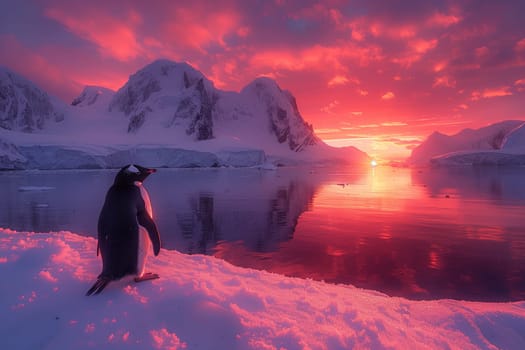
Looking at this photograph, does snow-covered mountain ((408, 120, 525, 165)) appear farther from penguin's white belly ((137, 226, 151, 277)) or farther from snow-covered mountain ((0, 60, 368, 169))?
penguin's white belly ((137, 226, 151, 277))

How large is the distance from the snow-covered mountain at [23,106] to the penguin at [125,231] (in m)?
102

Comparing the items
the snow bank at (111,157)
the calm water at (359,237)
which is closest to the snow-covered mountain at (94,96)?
the snow bank at (111,157)

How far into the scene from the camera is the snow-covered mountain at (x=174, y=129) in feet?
192

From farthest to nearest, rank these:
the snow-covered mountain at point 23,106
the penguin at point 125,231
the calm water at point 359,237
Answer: the snow-covered mountain at point 23,106
the calm water at point 359,237
the penguin at point 125,231

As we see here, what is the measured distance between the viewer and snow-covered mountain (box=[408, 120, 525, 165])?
3282 inches

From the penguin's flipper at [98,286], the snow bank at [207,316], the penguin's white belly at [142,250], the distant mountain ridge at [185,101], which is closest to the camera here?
the snow bank at [207,316]

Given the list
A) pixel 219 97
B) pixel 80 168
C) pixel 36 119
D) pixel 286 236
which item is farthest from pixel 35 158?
pixel 219 97

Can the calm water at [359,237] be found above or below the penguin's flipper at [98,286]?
below

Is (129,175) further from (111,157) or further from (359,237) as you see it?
(111,157)

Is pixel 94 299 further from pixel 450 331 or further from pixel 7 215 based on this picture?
pixel 7 215

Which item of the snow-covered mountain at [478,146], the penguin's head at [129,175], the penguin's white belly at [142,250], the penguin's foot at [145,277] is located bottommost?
the penguin's foot at [145,277]

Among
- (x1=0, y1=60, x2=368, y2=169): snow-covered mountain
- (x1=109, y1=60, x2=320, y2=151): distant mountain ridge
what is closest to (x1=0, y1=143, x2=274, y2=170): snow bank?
(x1=0, y1=60, x2=368, y2=169): snow-covered mountain

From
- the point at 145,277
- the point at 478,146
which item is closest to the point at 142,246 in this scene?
the point at 145,277

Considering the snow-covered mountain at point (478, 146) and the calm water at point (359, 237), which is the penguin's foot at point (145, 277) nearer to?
the calm water at point (359, 237)
